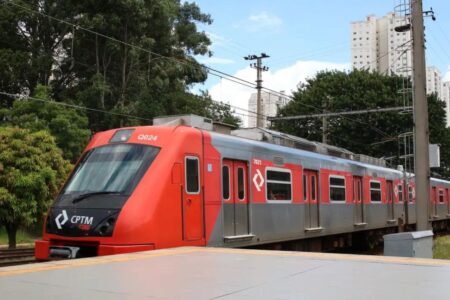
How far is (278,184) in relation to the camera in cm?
1343

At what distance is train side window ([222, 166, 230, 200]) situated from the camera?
11391 mm

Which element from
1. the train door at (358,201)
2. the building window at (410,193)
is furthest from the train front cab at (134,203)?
the building window at (410,193)

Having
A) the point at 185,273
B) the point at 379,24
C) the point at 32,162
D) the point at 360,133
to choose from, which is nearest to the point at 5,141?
the point at 32,162

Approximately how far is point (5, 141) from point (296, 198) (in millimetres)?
10935

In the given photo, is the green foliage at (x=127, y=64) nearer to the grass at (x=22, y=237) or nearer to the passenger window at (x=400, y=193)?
the grass at (x=22, y=237)

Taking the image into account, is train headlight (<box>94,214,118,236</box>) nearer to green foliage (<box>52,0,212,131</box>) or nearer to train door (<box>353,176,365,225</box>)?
train door (<box>353,176,365,225</box>)

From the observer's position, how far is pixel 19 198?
18.9 m

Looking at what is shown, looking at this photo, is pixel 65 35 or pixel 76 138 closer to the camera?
pixel 76 138

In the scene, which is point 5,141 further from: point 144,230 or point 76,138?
point 144,230

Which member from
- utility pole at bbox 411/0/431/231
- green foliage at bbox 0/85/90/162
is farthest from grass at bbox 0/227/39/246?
utility pole at bbox 411/0/431/231

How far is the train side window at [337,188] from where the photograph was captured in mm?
16322

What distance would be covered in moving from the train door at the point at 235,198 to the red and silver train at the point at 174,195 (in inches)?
0.8

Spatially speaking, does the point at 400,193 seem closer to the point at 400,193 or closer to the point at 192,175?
the point at 400,193

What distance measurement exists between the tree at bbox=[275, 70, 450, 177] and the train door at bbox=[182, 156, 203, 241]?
1148 inches
